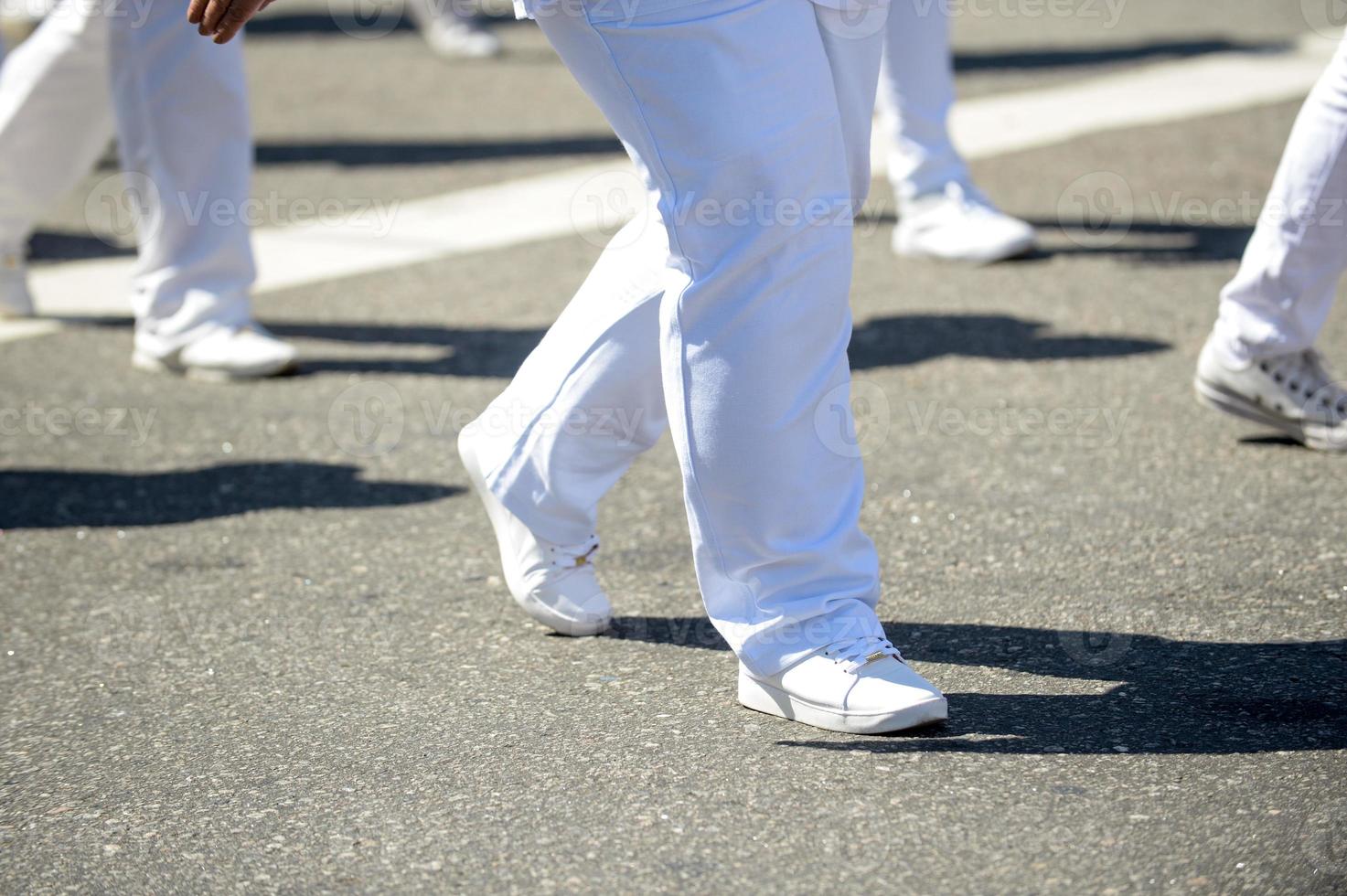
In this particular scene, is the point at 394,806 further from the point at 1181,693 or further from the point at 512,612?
the point at 1181,693

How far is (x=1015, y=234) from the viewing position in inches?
205

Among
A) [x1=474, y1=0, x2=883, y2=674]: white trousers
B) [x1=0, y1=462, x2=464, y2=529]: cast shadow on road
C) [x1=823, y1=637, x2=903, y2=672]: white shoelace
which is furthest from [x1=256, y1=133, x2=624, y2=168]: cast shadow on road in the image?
[x1=823, y1=637, x2=903, y2=672]: white shoelace

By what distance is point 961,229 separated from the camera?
522cm

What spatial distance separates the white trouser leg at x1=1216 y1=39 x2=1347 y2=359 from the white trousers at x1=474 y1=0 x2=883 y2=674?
1337 mm

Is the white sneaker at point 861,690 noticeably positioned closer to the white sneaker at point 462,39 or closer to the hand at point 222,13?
the hand at point 222,13

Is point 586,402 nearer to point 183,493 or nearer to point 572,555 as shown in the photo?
point 572,555

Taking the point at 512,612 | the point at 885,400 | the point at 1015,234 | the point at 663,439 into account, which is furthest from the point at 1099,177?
the point at 512,612

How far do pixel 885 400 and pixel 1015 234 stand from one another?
1374 mm

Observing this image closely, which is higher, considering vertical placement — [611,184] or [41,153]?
[41,153]

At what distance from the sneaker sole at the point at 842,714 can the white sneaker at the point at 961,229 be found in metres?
3.05

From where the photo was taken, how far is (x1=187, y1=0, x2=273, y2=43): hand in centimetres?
236

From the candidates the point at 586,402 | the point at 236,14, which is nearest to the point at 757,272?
the point at 586,402

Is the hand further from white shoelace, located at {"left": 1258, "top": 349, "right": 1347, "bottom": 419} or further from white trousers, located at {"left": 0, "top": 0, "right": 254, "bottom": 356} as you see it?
white shoelace, located at {"left": 1258, "top": 349, "right": 1347, "bottom": 419}

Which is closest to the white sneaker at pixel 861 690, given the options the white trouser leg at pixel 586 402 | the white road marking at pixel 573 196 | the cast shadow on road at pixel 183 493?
the white trouser leg at pixel 586 402
